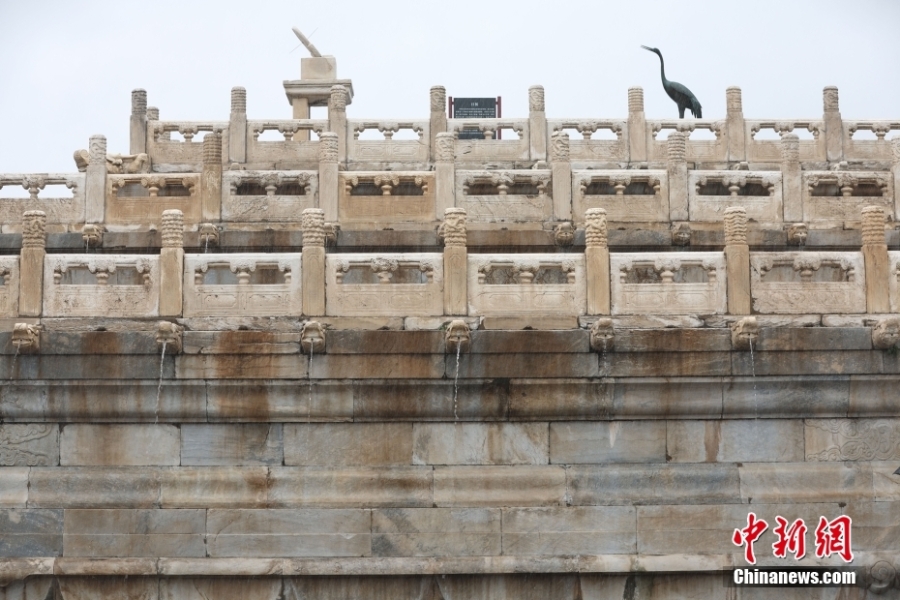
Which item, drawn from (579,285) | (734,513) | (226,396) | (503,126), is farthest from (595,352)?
(503,126)

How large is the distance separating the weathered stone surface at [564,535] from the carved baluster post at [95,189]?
9591 mm

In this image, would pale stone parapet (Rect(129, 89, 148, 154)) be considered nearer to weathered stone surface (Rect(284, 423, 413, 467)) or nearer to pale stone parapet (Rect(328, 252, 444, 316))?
pale stone parapet (Rect(328, 252, 444, 316))

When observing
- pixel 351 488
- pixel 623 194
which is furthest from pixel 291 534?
pixel 623 194

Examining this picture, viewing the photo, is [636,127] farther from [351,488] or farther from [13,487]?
[13,487]

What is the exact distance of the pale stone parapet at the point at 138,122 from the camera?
34250mm

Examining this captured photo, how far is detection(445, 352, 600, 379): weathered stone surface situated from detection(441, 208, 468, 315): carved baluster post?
2.82 feet

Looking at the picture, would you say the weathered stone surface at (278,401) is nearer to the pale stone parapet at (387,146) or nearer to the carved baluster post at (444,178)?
the carved baluster post at (444,178)

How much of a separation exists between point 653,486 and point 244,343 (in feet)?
17.3

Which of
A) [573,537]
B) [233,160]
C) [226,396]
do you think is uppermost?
[233,160]

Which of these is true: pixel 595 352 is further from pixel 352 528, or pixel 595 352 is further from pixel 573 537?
pixel 352 528

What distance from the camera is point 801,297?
23.3 metres

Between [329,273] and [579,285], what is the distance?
3.14m

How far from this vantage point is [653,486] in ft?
74.1

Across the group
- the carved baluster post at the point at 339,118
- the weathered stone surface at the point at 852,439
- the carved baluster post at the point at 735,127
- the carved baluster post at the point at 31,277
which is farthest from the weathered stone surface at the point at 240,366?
the carved baluster post at the point at 735,127
